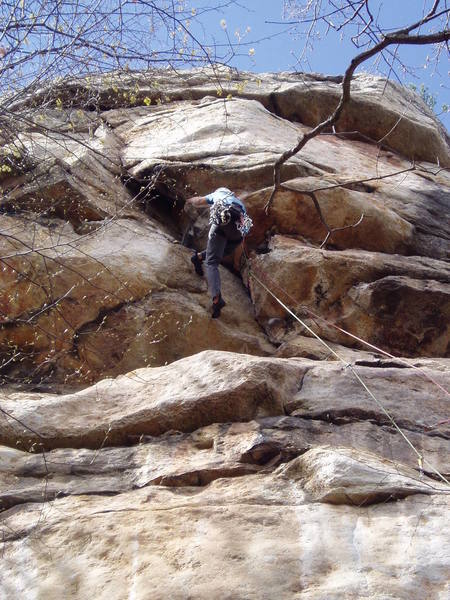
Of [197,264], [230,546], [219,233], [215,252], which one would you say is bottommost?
[230,546]

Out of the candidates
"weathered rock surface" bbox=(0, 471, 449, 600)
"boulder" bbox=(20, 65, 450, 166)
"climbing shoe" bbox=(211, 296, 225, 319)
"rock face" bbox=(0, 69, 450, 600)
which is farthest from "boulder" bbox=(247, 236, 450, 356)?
"boulder" bbox=(20, 65, 450, 166)

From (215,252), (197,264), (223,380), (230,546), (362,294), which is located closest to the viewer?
(230,546)

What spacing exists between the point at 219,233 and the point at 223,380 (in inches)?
115

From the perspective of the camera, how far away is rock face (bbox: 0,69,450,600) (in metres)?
3.63

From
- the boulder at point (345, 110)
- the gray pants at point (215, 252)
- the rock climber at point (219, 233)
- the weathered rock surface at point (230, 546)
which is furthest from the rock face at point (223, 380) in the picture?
the boulder at point (345, 110)

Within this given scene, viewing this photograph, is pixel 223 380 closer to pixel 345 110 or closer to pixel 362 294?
pixel 362 294

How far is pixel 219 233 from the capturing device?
752 centimetres

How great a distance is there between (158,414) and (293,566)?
1.51 metres

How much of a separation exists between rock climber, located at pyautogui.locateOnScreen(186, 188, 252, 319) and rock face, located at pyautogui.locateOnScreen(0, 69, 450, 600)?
0.51ft

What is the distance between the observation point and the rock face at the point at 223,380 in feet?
11.9

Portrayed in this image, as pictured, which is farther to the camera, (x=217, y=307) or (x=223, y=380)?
(x=217, y=307)

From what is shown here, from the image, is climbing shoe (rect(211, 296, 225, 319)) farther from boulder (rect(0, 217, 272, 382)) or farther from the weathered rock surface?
the weathered rock surface

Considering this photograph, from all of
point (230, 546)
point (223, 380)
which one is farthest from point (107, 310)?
point (230, 546)

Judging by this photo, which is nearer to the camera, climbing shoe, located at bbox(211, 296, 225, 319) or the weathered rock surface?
the weathered rock surface
